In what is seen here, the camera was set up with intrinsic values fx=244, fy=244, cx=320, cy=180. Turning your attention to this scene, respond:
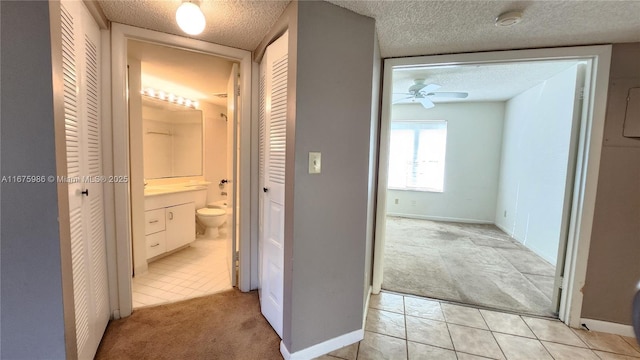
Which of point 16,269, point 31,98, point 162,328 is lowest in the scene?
point 162,328

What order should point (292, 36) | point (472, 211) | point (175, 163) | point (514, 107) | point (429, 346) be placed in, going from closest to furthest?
point (292, 36) < point (429, 346) < point (175, 163) < point (514, 107) < point (472, 211)

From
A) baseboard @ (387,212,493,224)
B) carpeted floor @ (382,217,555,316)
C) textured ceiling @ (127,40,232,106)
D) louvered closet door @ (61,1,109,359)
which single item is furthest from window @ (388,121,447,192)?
louvered closet door @ (61,1,109,359)

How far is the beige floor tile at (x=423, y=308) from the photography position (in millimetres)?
1944

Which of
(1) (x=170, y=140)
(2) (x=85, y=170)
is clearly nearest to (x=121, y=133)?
(2) (x=85, y=170)

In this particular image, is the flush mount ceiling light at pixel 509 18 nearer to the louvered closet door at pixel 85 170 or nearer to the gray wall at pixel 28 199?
the gray wall at pixel 28 199

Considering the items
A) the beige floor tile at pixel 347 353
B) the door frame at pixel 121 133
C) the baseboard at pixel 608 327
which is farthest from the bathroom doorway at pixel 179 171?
the baseboard at pixel 608 327

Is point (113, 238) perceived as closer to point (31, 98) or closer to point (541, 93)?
point (31, 98)

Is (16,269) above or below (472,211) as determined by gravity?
above

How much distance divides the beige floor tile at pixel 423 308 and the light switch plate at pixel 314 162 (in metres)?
1.46

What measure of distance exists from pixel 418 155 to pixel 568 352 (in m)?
3.98

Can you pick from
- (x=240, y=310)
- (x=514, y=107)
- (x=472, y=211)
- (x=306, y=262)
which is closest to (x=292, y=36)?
(x=306, y=262)

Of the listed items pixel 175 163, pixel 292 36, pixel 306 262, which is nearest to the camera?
pixel 292 36

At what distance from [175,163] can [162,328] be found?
2.22 metres

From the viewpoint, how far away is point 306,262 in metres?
1.44
